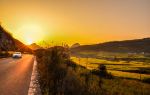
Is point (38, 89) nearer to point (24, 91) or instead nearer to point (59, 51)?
point (24, 91)

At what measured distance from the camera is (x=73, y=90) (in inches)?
597

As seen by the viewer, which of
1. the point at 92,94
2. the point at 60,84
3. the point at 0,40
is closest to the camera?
the point at 92,94

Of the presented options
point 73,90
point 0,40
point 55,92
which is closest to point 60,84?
point 73,90

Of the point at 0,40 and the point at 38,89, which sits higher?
the point at 0,40

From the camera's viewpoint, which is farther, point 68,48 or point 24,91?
point 68,48

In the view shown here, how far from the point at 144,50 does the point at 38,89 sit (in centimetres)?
18673

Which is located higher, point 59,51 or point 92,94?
point 59,51

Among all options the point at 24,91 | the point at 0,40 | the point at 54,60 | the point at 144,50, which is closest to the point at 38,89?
the point at 24,91

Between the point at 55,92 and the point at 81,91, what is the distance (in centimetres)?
162

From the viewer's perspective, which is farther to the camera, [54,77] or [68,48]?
[68,48]

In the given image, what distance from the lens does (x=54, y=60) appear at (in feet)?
78.4

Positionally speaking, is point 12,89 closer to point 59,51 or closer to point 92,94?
point 92,94

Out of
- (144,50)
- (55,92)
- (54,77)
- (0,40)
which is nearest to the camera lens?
(55,92)

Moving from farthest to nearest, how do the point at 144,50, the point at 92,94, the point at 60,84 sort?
the point at 144,50, the point at 60,84, the point at 92,94
